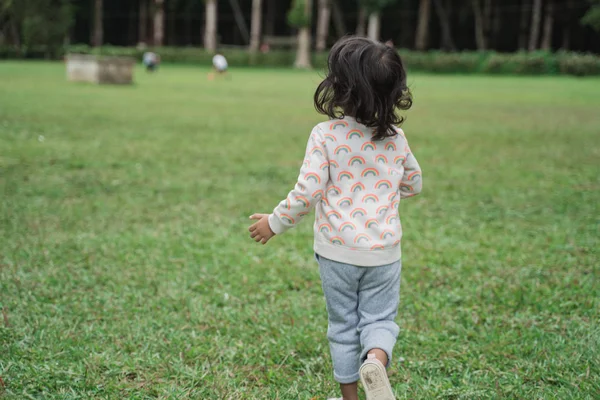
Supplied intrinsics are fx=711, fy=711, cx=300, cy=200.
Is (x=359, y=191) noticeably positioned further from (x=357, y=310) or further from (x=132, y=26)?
(x=132, y=26)

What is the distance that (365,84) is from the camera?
7.36ft

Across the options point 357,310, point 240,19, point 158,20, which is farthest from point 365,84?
point 240,19

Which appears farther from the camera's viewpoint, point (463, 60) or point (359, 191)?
point (463, 60)

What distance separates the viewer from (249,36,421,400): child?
2.27 metres

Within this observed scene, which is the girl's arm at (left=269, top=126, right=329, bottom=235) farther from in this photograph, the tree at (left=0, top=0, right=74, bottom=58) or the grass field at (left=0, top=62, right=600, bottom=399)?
the tree at (left=0, top=0, right=74, bottom=58)

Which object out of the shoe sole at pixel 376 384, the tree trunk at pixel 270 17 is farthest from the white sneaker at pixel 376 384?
the tree trunk at pixel 270 17

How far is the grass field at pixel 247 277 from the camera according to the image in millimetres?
2814

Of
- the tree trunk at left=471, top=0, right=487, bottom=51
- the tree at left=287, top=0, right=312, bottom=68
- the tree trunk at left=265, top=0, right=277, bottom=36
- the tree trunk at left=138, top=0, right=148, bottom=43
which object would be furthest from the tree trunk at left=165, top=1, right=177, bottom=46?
the tree trunk at left=471, top=0, right=487, bottom=51

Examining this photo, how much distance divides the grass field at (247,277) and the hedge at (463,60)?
84.1ft

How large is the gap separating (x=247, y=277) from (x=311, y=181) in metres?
1.80

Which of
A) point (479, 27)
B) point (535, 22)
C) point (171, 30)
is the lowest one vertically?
point (171, 30)

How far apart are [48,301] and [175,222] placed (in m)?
1.74

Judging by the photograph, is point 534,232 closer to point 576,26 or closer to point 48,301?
point 48,301

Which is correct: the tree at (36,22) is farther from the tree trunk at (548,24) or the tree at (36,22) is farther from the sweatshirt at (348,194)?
the sweatshirt at (348,194)
